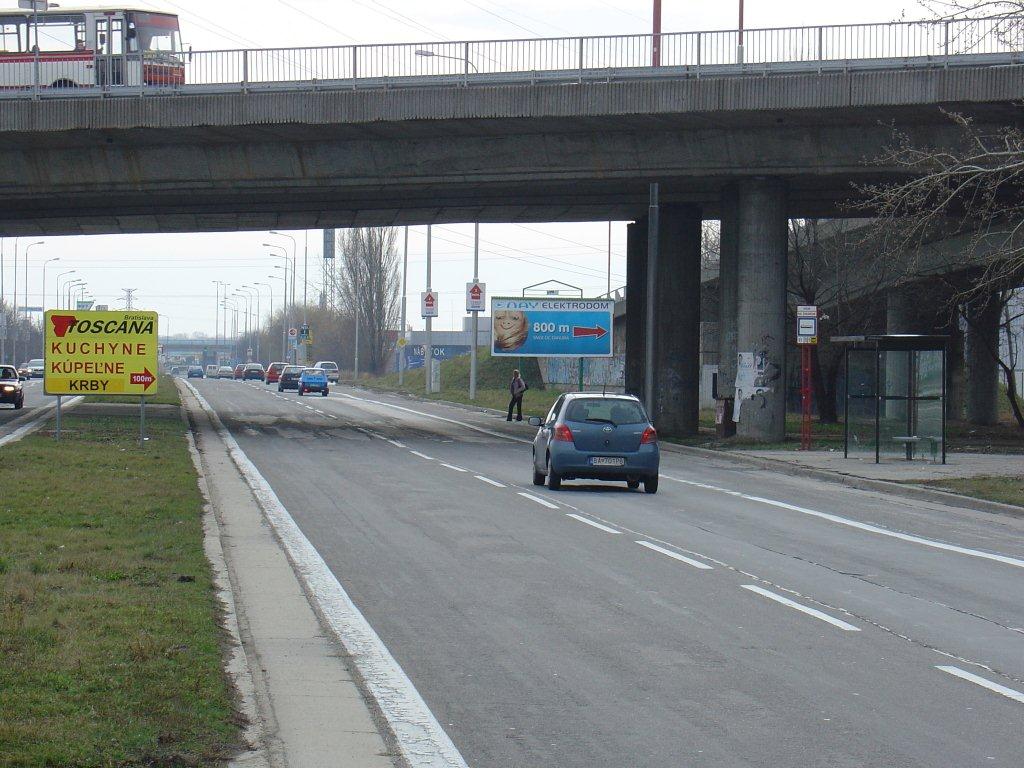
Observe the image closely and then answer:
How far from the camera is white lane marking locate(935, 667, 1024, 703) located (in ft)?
25.2

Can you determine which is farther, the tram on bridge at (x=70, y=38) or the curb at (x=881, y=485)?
the tram on bridge at (x=70, y=38)

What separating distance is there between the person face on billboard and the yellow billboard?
3060 cm

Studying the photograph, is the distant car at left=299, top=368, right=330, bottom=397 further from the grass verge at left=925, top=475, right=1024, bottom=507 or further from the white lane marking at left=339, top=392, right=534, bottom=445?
the grass verge at left=925, top=475, right=1024, bottom=507

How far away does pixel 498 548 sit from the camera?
14.1 metres

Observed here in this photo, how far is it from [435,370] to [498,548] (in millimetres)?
64849

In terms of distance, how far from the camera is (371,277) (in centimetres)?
10238

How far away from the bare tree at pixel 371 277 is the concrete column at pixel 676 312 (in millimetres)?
59861

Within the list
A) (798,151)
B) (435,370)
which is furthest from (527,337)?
(798,151)

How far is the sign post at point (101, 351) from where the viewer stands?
2866 cm

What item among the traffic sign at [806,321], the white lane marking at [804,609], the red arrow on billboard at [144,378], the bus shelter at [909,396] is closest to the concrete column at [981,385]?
the traffic sign at [806,321]

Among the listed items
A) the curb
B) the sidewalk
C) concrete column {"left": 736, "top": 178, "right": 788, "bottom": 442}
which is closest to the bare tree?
concrete column {"left": 736, "top": 178, "right": 788, "bottom": 442}

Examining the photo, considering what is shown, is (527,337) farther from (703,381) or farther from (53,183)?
(53,183)

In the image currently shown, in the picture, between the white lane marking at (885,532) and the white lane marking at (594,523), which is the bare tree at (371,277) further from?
the white lane marking at (594,523)

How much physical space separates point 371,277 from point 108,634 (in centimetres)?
9503
